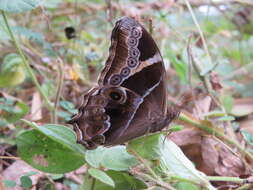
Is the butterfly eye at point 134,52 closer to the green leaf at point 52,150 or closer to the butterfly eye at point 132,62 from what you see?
Answer: the butterfly eye at point 132,62

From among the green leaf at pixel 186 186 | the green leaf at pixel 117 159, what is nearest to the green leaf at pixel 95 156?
the green leaf at pixel 117 159

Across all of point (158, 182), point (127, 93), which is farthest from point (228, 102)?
point (158, 182)

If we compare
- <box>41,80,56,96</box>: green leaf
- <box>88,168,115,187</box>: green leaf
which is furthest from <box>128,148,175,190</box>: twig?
<box>41,80,56,96</box>: green leaf

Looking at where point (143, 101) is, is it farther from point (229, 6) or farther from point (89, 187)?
point (229, 6)

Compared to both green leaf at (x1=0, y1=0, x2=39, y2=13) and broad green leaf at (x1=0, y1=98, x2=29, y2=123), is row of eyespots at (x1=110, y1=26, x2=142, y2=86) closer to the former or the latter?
green leaf at (x1=0, y1=0, x2=39, y2=13)

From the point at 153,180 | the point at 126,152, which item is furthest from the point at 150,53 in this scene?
the point at 153,180
